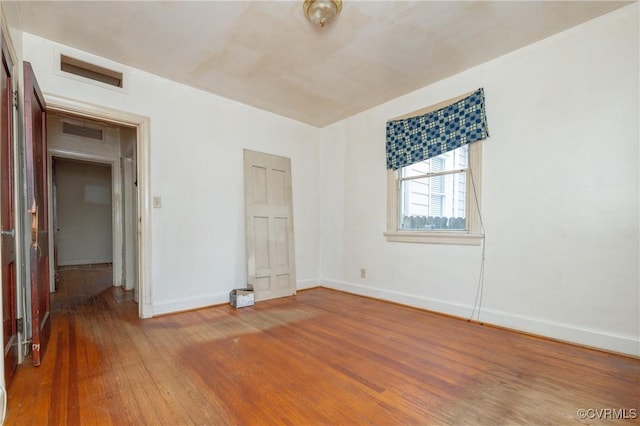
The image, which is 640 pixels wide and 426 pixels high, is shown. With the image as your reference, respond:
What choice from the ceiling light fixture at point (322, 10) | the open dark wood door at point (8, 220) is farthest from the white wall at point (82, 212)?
the ceiling light fixture at point (322, 10)

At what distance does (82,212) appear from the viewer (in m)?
7.13

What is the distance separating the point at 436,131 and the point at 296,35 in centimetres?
179

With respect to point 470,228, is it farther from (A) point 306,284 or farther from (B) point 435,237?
(A) point 306,284

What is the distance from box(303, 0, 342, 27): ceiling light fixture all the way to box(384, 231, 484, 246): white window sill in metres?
2.33

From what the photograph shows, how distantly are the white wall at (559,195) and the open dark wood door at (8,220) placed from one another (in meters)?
3.45

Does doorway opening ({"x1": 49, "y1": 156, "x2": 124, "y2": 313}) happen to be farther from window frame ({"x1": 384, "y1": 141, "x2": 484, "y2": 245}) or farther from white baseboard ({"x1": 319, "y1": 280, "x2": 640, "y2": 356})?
window frame ({"x1": 384, "y1": 141, "x2": 484, "y2": 245})

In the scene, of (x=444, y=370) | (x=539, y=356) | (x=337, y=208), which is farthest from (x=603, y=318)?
(x=337, y=208)

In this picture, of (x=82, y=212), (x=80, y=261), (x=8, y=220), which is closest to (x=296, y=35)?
(x=8, y=220)

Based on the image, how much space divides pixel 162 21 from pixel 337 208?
3.03m

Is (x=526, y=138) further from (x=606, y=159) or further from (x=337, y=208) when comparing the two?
(x=337, y=208)

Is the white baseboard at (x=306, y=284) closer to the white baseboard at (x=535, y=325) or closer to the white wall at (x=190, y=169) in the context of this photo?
the white wall at (x=190, y=169)

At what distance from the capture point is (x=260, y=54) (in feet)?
8.96

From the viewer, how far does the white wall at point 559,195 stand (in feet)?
7.27

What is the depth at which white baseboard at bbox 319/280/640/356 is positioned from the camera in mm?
2201
